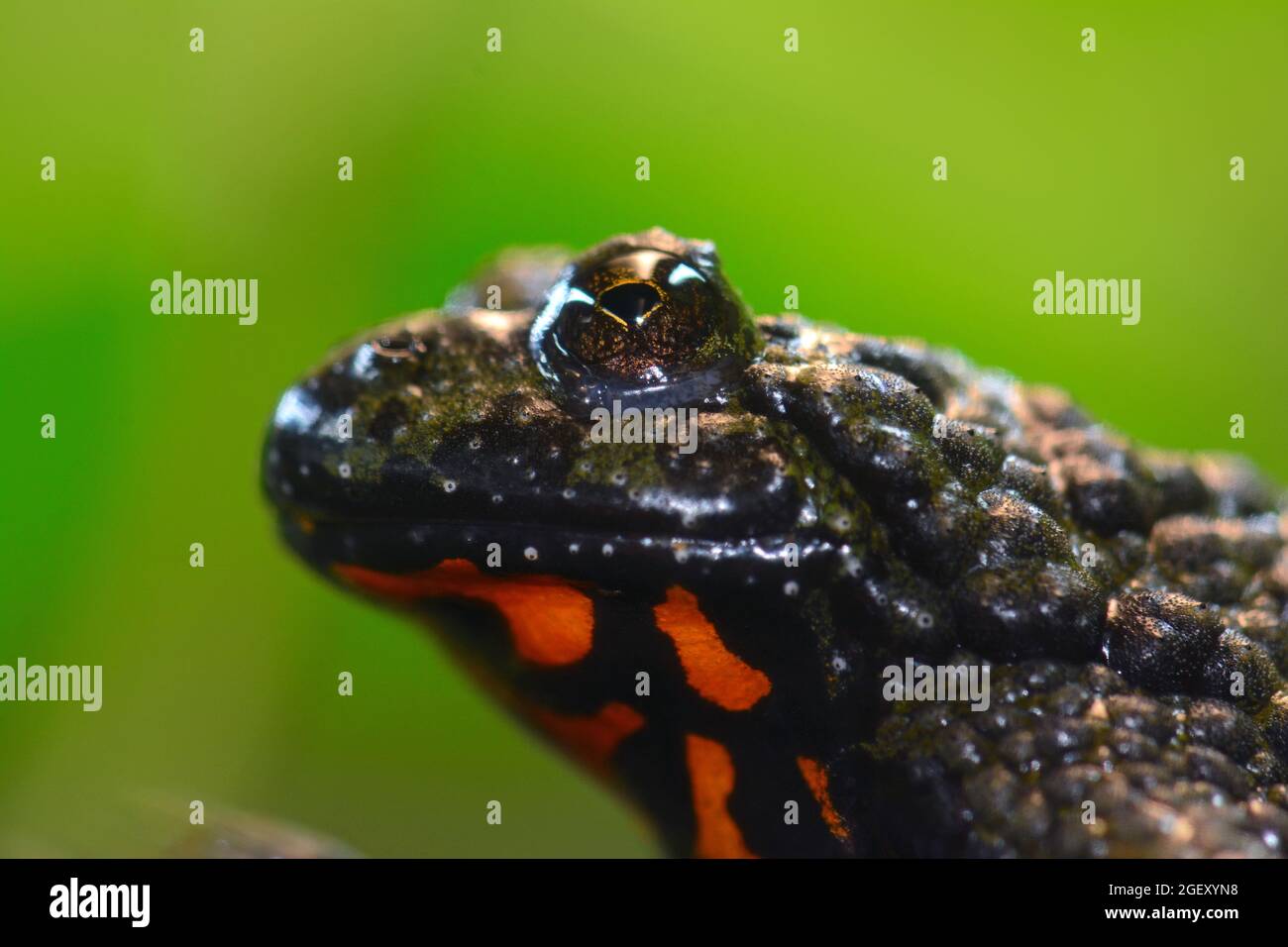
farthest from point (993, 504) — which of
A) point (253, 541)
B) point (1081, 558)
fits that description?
point (253, 541)

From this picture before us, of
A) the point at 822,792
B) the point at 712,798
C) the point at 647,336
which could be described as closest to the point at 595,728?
the point at 712,798

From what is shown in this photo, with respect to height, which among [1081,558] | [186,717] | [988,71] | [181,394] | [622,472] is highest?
[988,71]

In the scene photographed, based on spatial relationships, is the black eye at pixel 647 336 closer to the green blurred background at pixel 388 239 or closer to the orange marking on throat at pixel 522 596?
the orange marking on throat at pixel 522 596

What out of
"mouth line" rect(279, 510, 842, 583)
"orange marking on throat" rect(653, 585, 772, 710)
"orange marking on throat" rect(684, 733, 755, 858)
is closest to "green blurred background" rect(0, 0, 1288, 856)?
"orange marking on throat" rect(684, 733, 755, 858)

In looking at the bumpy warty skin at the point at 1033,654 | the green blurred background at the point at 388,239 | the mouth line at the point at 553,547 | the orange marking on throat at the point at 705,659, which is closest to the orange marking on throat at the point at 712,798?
the orange marking on throat at the point at 705,659

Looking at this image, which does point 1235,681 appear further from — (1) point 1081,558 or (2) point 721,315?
(2) point 721,315
